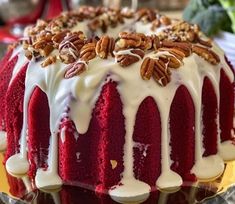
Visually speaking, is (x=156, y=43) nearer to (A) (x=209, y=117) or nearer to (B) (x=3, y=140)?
(A) (x=209, y=117)

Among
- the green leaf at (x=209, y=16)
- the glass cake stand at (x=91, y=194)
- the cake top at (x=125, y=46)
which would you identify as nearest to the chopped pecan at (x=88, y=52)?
the cake top at (x=125, y=46)

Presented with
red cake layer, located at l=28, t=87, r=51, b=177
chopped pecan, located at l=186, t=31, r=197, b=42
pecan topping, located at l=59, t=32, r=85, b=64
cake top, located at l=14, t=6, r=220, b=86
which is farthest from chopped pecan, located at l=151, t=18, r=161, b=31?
red cake layer, located at l=28, t=87, r=51, b=177

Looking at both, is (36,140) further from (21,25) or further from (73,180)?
(21,25)

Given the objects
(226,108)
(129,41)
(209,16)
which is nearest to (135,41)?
(129,41)

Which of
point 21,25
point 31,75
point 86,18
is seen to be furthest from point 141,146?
point 21,25

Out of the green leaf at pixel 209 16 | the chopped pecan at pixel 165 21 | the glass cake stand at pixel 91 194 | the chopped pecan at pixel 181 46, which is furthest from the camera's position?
the green leaf at pixel 209 16

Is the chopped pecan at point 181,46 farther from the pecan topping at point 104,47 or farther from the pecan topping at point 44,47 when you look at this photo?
the pecan topping at point 44,47
